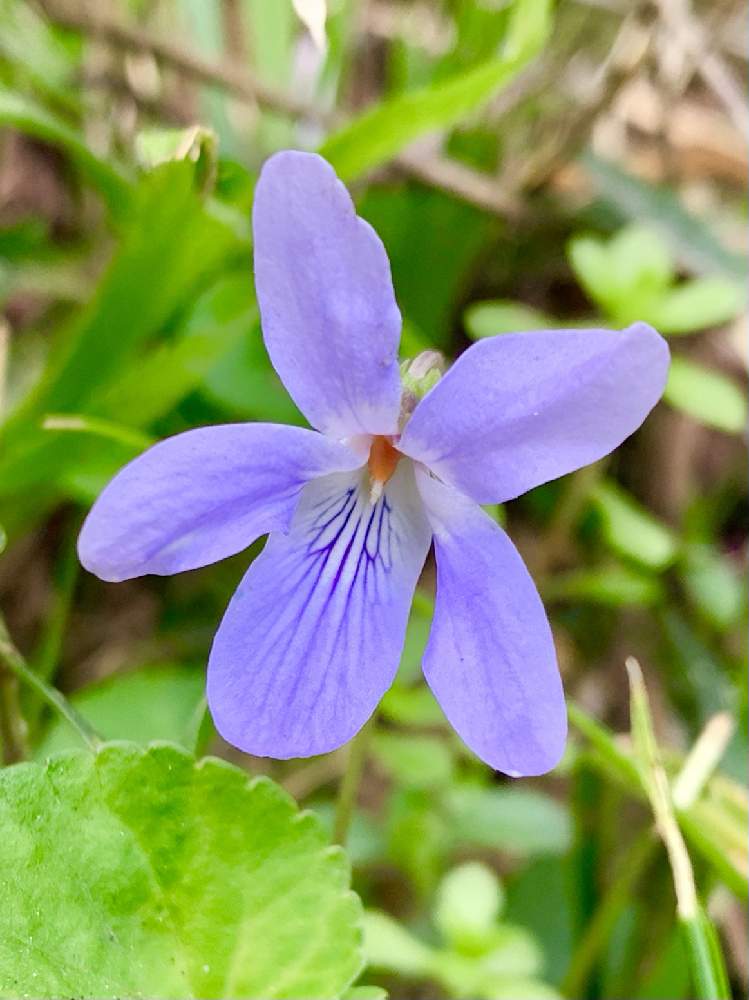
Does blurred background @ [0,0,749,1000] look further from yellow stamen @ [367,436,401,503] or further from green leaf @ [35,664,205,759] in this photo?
yellow stamen @ [367,436,401,503]

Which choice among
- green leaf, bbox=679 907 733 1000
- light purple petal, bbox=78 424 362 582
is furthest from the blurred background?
light purple petal, bbox=78 424 362 582

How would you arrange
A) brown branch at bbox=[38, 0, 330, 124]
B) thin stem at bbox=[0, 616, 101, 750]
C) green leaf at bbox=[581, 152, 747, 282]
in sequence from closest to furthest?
thin stem at bbox=[0, 616, 101, 750], brown branch at bbox=[38, 0, 330, 124], green leaf at bbox=[581, 152, 747, 282]

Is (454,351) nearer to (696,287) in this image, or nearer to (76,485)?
(696,287)

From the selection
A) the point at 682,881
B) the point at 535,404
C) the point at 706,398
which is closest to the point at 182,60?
the point at 706,398

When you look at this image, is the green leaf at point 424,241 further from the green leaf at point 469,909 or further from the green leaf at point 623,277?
the green leaf at point 469,909

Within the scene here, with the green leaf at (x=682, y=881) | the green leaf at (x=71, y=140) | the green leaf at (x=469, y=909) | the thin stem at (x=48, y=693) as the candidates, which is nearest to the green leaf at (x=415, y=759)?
the green leaf at (x=469, y=909)

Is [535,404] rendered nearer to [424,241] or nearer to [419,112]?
[419,112]

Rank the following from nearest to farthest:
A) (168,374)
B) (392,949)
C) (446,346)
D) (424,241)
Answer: (392,949) → (168,374) → (424,241) → (446,346)
